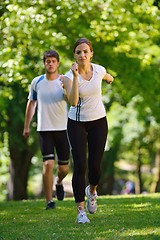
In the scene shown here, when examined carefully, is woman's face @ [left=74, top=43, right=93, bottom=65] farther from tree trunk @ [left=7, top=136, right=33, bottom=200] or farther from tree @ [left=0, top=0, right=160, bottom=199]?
tree trunk @ [left=7, top=136, right=33, bottom=200]

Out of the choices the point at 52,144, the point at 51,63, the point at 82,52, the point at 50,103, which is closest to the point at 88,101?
the point at 82,52

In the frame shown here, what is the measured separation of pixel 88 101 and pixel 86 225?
4.53 feet

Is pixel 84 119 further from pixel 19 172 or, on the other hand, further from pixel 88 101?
pixel 19 172

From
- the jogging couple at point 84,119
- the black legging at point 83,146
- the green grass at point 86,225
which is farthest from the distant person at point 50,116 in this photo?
the black legging at point 83,146

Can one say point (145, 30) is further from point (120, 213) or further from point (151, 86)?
point (120, 213)

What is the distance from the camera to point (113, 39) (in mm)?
17047

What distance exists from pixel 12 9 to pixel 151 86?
21.1ft

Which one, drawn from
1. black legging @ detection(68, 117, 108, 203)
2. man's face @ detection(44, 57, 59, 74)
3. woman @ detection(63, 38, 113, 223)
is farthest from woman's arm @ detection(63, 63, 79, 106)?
man's face @ detection(44, 57, 59, 74)

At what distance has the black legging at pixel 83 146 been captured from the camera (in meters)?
7.75

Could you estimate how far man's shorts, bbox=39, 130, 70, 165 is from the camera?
32.2 feet

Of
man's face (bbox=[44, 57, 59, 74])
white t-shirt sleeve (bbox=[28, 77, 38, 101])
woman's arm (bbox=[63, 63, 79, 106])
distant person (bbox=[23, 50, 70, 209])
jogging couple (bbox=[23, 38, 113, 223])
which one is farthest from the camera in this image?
white t-shirt sleeve (bbox=[28, 77, 38, 101])

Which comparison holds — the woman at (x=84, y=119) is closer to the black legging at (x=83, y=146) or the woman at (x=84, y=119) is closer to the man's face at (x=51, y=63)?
the black legging at (x=83, y=146)

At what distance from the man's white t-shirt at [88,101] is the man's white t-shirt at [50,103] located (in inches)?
77.0

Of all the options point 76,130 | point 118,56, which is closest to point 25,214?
point 76,130
